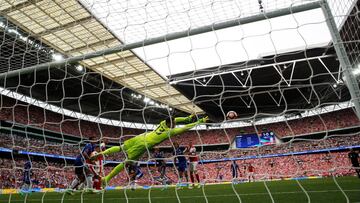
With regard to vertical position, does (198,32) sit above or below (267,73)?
below

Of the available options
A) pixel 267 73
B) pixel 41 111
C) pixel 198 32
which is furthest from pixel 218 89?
pixel 198 32

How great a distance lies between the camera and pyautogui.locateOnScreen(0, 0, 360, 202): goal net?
323 cm

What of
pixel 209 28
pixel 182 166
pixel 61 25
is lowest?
pixel 182 166

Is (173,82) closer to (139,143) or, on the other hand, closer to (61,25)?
(61,25)

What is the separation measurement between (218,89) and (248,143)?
9.87m

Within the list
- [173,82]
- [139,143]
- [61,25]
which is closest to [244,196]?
[139,143]

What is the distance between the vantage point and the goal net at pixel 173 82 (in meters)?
3.23

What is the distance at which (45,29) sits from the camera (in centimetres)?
1085

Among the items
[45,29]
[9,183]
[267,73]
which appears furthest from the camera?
[267,73]

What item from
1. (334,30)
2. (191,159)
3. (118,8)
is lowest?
(191,159)

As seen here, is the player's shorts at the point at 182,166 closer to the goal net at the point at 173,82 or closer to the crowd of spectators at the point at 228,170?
the goal net at the point at 173,82

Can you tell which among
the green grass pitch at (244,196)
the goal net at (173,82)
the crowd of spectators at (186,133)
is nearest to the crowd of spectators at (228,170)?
the goal net at (173,82)

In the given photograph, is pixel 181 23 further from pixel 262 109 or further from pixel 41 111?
pixel 41 111

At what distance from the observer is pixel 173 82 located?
16.5 m
